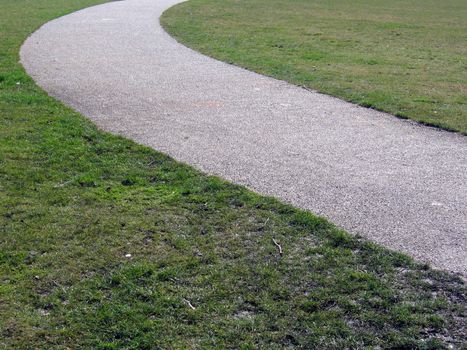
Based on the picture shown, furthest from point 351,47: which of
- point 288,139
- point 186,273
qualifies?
point 186,273

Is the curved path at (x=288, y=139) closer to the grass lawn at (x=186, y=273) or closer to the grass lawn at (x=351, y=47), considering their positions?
the grass lawn at (x=186, y=273)

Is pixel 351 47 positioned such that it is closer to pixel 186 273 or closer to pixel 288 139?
pixel 288 139

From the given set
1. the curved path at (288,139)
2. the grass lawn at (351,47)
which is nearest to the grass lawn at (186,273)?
the curved path at (288,139)

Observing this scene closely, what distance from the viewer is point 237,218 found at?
550cm

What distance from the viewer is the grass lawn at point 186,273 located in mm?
3941

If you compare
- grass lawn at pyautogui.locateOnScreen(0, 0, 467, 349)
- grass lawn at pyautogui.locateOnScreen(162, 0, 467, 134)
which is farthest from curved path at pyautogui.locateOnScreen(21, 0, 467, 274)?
grass lawn at pyautogui.locateOnScreen(162, 0, 467, 134)

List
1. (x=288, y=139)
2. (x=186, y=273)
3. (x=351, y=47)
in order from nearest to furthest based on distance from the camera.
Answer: (x=186, y=273), (x=288, y=139), (x=351, y=47)

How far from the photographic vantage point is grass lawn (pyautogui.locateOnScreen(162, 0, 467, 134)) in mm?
10180

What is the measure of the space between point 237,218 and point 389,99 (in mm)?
5112

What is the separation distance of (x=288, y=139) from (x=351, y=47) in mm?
9147

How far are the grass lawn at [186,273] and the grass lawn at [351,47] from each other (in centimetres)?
404

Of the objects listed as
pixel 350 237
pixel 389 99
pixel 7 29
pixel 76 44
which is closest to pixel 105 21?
pixel 7 29

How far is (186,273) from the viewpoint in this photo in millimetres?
4613

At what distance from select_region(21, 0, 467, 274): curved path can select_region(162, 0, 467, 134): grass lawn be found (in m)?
0.71
